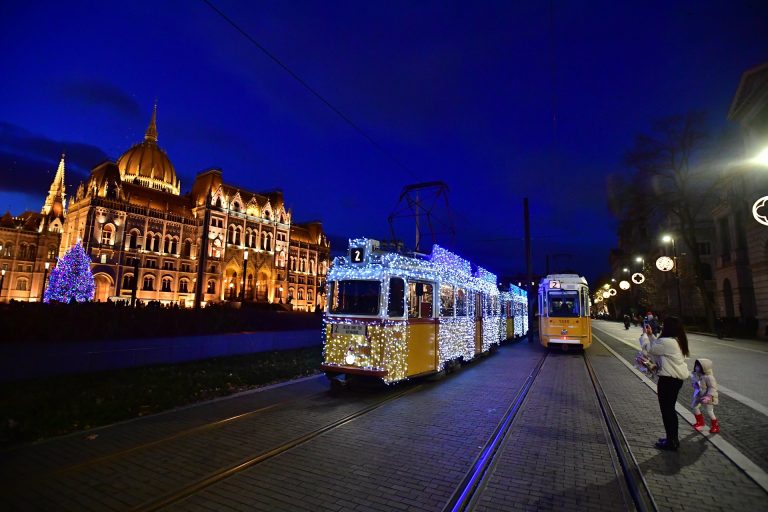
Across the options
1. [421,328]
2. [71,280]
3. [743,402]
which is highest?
[71,280]

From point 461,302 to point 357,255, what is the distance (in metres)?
5.11

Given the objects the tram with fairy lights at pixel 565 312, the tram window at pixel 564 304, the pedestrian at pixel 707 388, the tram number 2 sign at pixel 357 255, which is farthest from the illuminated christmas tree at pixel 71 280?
the pedestrian at pixel 707 388

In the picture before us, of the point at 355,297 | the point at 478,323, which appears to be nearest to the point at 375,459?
the point at 355,297

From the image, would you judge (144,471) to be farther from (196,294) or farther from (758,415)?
(196,294)

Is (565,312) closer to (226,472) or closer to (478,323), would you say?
(478,323)

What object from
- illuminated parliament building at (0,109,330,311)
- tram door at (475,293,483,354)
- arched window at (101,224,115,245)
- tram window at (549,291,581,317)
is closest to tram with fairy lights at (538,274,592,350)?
A: tram window at (549,291,581,317)

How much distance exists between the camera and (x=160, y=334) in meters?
15.7

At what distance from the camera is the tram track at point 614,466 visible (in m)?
4.35

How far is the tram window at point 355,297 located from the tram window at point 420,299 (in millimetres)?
969

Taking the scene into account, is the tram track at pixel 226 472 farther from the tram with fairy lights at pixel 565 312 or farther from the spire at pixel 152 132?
the spire at pixel 152 132

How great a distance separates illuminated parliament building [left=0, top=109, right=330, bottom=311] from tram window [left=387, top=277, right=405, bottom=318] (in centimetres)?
5262

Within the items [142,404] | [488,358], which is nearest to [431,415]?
[142,404]

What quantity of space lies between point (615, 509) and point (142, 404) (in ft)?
28.9

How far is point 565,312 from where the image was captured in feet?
62.6
